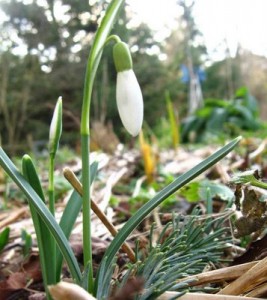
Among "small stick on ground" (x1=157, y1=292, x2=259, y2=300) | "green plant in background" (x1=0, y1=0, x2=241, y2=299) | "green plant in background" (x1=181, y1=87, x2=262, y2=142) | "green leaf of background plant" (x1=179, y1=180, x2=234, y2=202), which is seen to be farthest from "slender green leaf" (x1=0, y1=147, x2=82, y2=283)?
"green plant in background" (x1=181, y1=87, x2=262, y2=142)

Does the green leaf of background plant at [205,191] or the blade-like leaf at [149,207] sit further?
the green leaf of background plant at [205,191]

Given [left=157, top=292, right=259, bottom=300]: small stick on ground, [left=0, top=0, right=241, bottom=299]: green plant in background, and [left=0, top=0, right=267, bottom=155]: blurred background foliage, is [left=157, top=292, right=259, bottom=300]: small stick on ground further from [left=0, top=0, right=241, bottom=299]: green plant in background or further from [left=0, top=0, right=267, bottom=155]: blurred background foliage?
[left=0, top=0, right=267, bottom=155]: blurred background foliage

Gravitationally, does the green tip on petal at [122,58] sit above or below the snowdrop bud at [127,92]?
above

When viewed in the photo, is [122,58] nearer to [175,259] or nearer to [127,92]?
[127,92]

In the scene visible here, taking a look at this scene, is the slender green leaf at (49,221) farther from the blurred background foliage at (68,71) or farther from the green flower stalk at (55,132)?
the blurred background foliage at (68,71)

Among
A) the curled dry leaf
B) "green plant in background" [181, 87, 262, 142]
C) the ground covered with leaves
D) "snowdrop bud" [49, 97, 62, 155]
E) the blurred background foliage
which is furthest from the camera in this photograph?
the blurred background foliage

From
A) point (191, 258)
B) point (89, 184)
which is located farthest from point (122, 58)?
point (191, 258)

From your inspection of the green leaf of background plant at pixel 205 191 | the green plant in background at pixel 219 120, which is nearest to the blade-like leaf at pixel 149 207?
the green leaf of background plant at pixel 205 191
